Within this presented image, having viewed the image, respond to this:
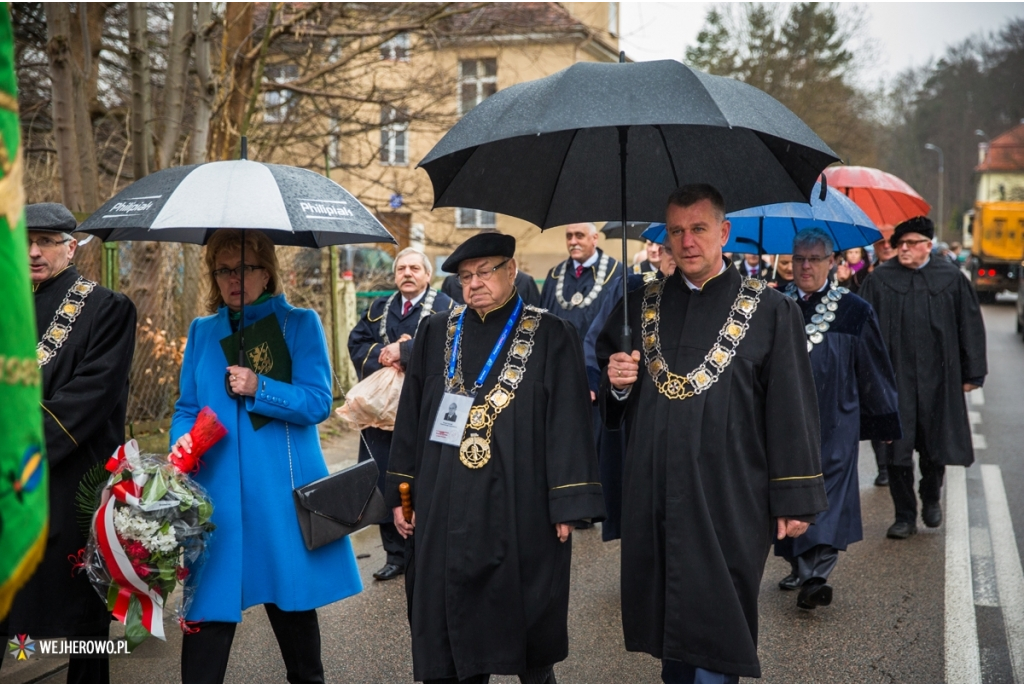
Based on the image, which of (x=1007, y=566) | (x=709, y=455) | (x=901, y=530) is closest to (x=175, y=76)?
(x=901, y=530)

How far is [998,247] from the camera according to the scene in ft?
112

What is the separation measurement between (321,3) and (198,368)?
8.38 m

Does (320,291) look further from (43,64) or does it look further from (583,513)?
(583,513)

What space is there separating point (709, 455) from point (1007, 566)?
401cm

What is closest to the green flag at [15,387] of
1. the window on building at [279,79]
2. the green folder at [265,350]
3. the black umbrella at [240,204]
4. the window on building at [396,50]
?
the black umbrella at [240,204]

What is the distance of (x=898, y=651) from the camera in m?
4.98

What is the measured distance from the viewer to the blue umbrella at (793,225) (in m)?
5.41

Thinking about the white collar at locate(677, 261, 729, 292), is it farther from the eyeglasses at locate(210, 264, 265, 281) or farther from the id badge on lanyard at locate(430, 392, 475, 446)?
the eyeglasses at locate(210, 264, 265, 281)

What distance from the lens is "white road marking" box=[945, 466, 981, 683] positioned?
476 cm

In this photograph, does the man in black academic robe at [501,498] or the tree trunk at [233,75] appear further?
the tree trunk at [233,75]

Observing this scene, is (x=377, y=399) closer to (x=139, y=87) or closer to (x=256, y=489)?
(x=256, y=489)

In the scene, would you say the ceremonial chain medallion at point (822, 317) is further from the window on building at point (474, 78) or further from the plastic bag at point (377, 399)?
the window on building at point (474, 78)

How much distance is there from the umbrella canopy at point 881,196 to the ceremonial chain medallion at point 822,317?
85.8 inches

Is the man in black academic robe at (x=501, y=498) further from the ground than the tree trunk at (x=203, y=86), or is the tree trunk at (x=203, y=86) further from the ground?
the tree trunk at (x=203, y=86)
